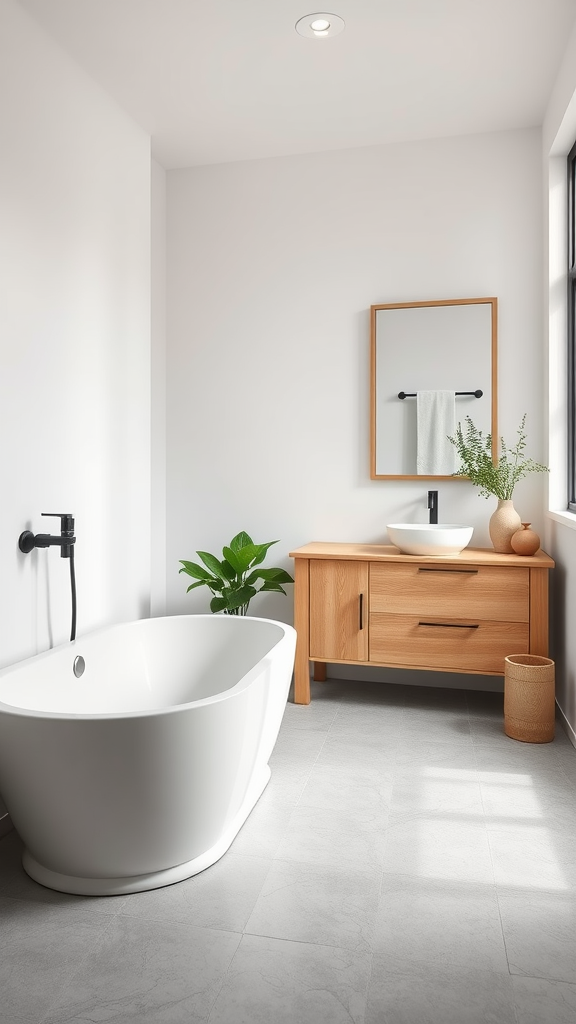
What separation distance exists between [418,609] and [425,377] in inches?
47.0

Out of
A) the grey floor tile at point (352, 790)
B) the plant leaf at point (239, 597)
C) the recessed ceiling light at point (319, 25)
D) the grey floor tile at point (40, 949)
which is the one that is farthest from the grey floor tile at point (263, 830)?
the recessed ceiling light at point (319, 25)

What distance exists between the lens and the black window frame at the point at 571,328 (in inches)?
127

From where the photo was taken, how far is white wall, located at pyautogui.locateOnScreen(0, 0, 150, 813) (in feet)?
7.82

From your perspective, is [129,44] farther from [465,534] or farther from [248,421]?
[465,534]

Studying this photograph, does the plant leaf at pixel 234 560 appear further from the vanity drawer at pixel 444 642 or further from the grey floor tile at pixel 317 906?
the grey floor tile at pixel 317 906

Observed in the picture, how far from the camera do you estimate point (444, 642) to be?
10.6 ft

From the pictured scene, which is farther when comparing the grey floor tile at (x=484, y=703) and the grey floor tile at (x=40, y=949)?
the grey floor tile at (x=484, y=703)

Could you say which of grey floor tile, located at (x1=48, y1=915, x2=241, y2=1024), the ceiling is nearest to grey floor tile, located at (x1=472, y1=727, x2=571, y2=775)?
grey floor tile, located at (x1=48, y1=915, x2=241, y2=1024)

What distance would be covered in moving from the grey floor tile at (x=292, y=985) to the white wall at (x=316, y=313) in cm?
236

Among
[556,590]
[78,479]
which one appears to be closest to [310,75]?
[78,479]

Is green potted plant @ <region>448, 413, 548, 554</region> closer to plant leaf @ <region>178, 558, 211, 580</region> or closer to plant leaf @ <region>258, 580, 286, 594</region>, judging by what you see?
plant leaf @ <region>258, 580, 286, 594</region>

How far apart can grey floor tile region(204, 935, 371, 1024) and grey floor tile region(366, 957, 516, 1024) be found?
1.4 inches

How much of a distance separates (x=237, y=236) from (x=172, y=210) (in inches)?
16.9

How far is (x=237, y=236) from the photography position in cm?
394
